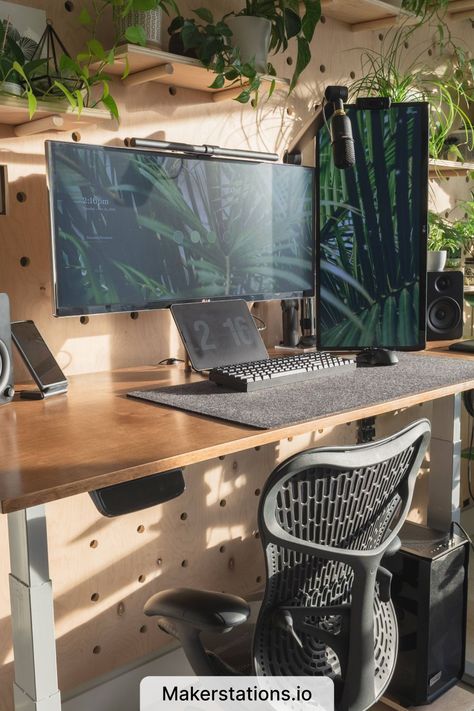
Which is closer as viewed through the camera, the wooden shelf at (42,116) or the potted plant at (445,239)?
the wooden shelf at (42,116)

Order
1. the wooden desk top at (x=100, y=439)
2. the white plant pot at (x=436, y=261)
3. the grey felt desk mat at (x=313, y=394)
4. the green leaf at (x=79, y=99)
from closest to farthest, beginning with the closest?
the wooden desk top at (x=100, y=439) → the grey felt desk mat at (x=313, y=394) → the green leaf at (x=79, y=99) → the white plant pot at (x=436, y=261)

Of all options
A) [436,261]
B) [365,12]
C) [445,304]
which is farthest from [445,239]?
[365,12]

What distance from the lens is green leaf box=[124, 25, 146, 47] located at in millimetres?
1578

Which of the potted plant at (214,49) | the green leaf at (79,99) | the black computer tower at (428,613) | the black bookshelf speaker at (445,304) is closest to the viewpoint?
the green leaf at (79,99)

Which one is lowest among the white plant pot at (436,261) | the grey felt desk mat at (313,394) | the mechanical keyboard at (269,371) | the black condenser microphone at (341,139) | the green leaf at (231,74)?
the grey felt desk mat at (313,394)

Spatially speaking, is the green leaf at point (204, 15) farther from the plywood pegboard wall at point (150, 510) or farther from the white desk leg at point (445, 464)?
the white desk leg at point (445, 464)

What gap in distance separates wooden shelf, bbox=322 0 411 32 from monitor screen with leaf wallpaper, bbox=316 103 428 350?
0.33 meters

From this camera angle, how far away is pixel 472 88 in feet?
9.00

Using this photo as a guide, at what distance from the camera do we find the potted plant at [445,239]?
2.40 meters

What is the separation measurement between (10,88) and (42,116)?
0.39 feet

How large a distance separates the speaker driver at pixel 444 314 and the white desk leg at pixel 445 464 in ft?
0.94

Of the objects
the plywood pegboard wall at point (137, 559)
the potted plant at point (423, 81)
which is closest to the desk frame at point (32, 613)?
the plywood pegboard wall at point (137, 559)

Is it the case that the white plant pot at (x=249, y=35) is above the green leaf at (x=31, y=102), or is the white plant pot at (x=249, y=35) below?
above

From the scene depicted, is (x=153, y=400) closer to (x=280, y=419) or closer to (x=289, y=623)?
(x=280, y=419)
